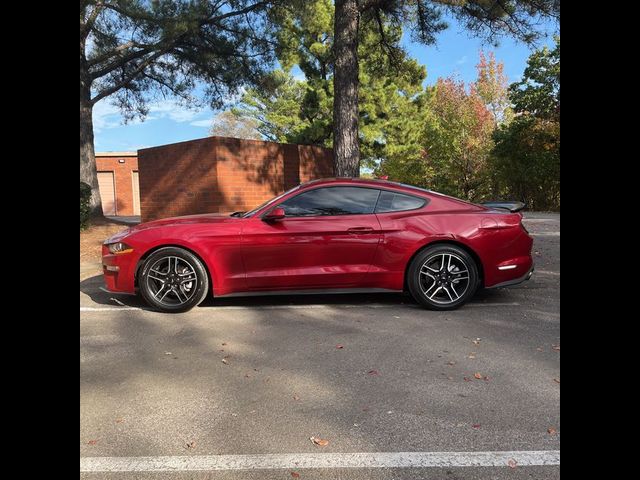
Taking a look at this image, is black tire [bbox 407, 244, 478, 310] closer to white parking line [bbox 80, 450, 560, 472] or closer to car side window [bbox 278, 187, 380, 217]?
car side window [bbox 278, 187, 380, 217]

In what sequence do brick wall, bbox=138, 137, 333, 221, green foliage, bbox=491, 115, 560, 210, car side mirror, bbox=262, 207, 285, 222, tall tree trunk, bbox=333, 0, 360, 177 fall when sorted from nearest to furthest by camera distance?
car side mirror, bbox=262, 207, 285, 222 < tall tree trunk, bbox=333, 0, 360, 177 < brick wall, bbox=138, 137, 333, 221 < green foliage, bbox=491, 115, 560, 210

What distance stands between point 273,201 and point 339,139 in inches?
188

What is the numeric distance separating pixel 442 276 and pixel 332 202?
4.85 feet

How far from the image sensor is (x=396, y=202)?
18.0 ft

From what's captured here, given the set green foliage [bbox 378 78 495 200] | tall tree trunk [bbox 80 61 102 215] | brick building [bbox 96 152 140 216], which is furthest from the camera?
brick building [bbox 96 152 140 216]

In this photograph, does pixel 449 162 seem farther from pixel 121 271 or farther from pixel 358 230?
pixel 121 271

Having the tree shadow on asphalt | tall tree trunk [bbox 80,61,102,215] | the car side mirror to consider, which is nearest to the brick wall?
tall tree trunk [bbox 80,61,102,215]

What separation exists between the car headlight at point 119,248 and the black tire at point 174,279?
9.8 inches

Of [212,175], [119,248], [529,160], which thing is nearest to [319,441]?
[119,248]

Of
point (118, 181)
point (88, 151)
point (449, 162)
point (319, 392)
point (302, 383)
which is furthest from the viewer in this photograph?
point (118, 181)

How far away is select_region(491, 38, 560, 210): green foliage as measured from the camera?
68.8ft
